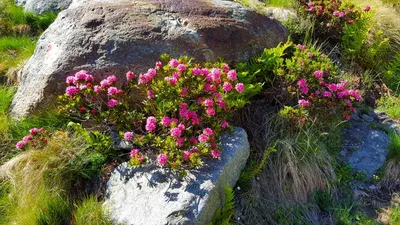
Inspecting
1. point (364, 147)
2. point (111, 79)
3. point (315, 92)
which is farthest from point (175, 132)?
point (364, 147)

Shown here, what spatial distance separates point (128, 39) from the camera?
4.20 metres

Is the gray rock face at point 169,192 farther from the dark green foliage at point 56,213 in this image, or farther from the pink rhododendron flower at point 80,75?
the pink rhododendron flower at point 80,75

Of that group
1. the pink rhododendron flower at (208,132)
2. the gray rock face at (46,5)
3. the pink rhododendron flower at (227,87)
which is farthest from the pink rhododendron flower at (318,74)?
the gray rock face at (46,5)

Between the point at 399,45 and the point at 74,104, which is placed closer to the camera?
the point at 74,104

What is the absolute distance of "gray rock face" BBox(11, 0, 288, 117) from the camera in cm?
410

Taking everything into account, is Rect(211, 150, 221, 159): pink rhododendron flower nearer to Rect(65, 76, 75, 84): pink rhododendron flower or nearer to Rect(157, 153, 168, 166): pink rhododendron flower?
Rect(157, 153, 168, 166): pink rhododendron flower

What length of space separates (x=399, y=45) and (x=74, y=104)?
5.05 meters

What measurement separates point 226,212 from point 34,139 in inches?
77.1

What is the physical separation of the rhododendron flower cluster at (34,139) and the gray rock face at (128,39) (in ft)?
1.55

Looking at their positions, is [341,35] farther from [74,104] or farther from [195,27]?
[74,104]

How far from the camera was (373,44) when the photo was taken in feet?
19.0

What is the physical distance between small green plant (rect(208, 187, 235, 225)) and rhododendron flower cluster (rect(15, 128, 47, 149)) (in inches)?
70.3

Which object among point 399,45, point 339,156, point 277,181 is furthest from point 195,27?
point 399,45

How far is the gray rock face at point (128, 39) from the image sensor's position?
13.5ft
